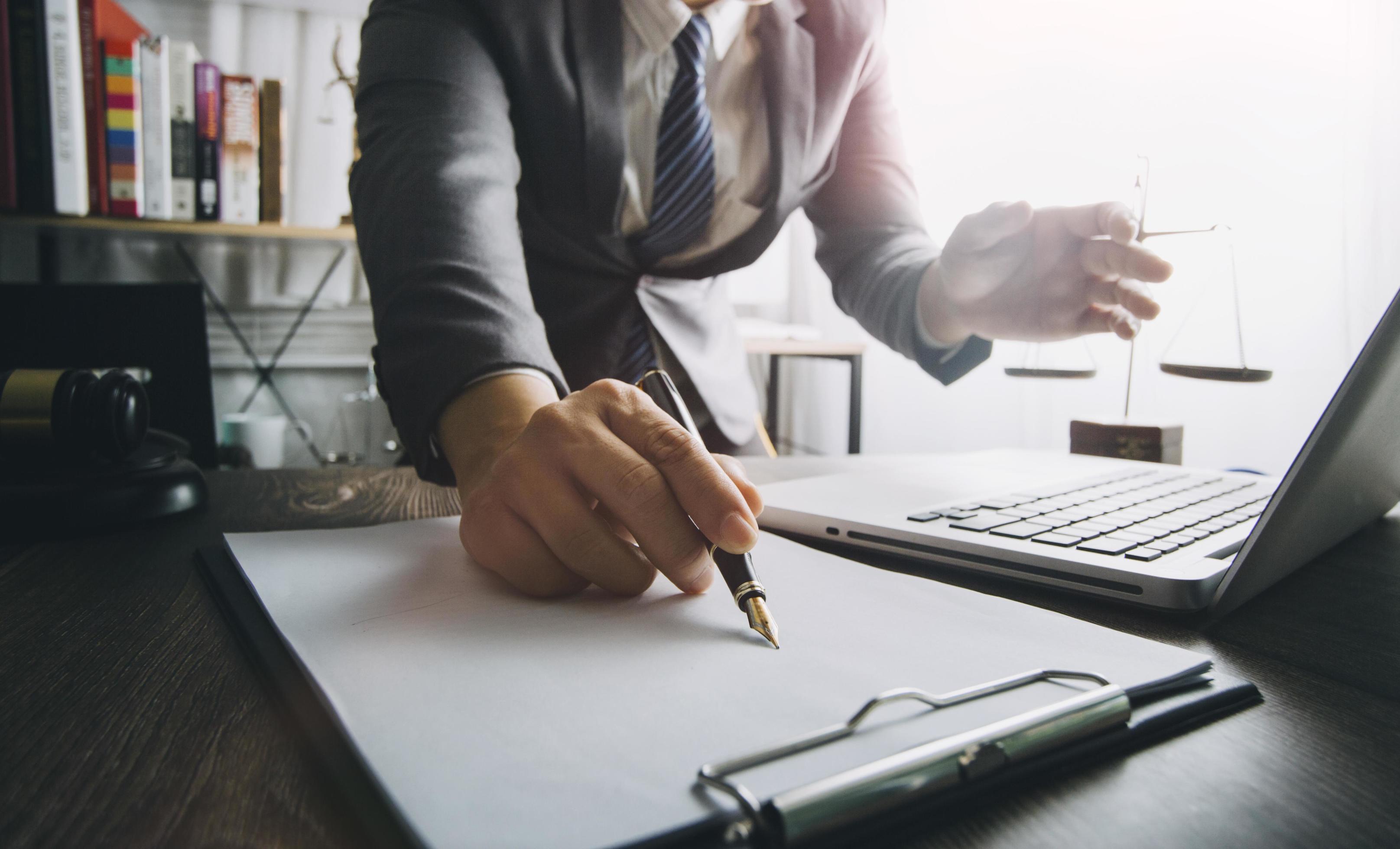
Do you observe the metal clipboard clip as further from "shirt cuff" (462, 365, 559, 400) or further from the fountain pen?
"shirt cuff" (462, 365, 559, 400)

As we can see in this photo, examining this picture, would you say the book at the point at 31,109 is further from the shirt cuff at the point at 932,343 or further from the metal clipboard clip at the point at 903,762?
the metal clipboard clip at the point at 903,762

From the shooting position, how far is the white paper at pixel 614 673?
17 cm

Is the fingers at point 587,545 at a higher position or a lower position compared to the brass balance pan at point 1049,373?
lower

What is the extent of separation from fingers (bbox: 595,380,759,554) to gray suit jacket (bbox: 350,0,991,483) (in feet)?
0.51

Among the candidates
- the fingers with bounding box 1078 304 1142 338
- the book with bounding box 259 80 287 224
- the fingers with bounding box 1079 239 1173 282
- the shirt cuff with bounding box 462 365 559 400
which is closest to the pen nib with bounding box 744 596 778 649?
the shirt cuff with bounding box 462 365 559 400

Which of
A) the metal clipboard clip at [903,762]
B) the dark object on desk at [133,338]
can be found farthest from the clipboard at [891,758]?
the dark object on desk at [133,338]

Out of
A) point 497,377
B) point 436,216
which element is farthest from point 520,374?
point 436,216

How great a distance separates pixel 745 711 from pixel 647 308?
2.48 feet

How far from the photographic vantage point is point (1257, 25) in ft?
3.36

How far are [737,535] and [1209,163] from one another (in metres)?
1.08

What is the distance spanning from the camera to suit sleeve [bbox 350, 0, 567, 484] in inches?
19.5

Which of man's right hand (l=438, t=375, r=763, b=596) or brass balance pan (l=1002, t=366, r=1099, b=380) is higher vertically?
brass balance pan (l=1002, t=366, r=1099, b=380)

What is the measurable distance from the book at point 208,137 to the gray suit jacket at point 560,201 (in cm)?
99

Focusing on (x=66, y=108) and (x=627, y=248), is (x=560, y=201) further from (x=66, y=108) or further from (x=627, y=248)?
(x=66, y=108)
